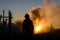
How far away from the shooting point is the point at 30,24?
56.9ft

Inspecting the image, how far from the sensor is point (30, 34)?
17391 mm

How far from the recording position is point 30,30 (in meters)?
17.4

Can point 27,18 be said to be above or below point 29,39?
above

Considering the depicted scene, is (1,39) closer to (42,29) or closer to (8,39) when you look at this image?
(8,39)

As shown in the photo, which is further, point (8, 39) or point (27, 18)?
point (8, 39)

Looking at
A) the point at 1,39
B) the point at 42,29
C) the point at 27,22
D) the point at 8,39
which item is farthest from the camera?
the point at 42,29

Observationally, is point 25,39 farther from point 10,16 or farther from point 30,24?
point 10,16

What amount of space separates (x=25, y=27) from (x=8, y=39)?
4.26m

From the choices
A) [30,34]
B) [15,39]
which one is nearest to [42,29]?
[15,39]

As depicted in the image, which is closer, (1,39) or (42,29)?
(1,39)

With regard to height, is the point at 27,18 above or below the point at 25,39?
above

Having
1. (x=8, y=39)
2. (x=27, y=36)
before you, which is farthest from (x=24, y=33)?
(x=8, y=39)

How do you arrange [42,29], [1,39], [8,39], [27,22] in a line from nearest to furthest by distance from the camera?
[27,22], [8,39], [1,39], [42,29]

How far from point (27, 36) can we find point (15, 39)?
20.2 feet
